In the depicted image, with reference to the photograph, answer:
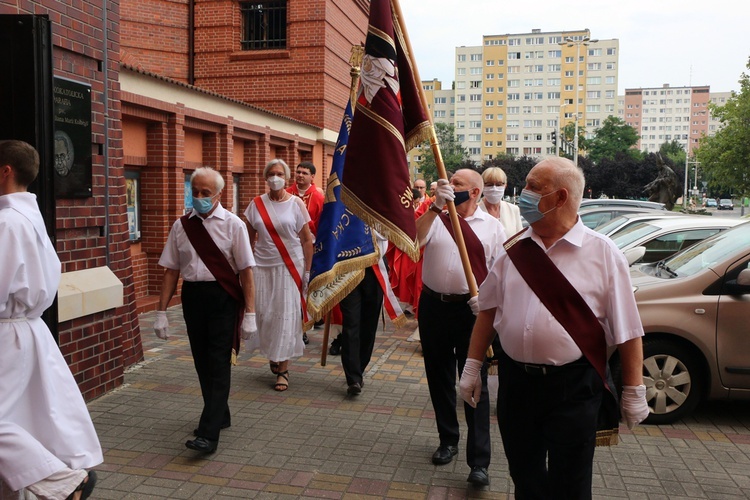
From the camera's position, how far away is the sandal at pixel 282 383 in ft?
22.2

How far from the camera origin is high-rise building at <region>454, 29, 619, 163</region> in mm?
120875

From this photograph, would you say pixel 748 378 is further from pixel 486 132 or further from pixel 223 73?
pixel 486 132

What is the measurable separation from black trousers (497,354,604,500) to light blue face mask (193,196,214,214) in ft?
9.00

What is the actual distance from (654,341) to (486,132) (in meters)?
121

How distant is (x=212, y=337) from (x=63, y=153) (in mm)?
2198

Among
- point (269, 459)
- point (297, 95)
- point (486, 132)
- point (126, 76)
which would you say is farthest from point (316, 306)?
point (486, 132)

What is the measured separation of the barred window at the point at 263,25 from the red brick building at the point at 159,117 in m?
0.03

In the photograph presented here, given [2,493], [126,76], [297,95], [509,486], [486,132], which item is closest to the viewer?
[2,493]

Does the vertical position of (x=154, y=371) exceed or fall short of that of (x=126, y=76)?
it falls short

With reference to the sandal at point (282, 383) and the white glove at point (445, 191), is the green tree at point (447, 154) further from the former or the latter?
the white glove at point (445, 191)

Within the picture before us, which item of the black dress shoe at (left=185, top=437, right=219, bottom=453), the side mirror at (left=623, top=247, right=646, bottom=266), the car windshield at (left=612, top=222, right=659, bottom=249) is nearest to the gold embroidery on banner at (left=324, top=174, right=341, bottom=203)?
the black dress shoe at (left=185, top=437, right=219, bottom=453)

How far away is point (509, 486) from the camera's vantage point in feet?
15.1

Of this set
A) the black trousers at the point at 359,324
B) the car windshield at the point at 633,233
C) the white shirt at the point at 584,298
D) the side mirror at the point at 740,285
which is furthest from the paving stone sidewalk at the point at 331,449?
the car windshield at the point at 633,233

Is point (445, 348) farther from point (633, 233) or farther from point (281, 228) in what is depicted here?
point (633, 233)
